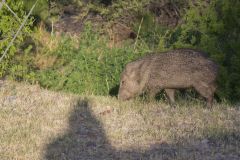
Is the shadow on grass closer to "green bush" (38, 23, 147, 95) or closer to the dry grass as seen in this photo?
the dry grass

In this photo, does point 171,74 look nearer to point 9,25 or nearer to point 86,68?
point 86,68

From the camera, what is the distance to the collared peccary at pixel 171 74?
7.94 metres

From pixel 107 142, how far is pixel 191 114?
Answer: 1435mm

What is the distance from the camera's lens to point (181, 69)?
8.01m

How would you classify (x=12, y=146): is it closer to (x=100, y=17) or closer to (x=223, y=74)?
(x=223, y=74)

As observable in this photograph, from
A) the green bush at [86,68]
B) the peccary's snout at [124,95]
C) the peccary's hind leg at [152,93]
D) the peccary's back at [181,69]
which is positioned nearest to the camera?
the peccary's back at [181,69]

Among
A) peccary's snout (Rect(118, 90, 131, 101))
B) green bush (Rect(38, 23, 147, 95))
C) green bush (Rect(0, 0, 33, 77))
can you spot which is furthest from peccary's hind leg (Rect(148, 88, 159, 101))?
green bush (Rect(0, 0, 33, 77))

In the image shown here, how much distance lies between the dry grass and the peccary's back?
1.86ft

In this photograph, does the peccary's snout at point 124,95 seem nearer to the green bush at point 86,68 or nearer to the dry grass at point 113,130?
the dry grass at point 113,130

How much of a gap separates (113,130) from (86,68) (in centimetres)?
418

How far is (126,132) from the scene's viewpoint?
6113mm

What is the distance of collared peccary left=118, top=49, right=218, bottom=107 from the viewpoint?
26.1 ft

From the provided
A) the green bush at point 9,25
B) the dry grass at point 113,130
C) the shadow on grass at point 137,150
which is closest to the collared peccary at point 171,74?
the dry grass at point 113,130

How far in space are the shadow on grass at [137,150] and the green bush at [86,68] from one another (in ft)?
13.1
